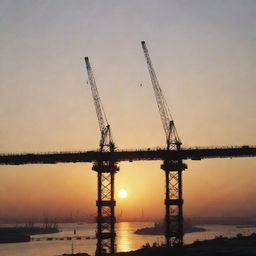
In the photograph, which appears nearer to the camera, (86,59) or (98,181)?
(98,181)

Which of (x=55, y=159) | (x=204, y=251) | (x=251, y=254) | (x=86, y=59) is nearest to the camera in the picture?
(x=251, y=254)

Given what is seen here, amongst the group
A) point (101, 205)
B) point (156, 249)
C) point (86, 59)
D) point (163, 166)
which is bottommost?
point (156, 249)

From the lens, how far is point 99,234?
377 ft

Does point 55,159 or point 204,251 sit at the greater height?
point 55,159

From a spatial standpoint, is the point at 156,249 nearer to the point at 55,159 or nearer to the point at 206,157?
the point at 206,157

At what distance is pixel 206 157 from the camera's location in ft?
398

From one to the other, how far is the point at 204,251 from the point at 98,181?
3195cm

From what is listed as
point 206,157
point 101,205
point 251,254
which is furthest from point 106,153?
point 251,254

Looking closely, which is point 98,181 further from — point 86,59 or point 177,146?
point 86,59

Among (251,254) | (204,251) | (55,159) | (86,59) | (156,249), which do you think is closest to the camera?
(251,254)

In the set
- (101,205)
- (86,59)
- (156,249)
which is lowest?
(156,249)

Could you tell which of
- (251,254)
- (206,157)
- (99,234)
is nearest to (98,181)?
(99,234)

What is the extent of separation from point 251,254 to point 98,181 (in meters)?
42.9

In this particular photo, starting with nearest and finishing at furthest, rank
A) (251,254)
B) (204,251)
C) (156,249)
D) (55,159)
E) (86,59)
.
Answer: (251,254)
(204,251)
(156,249)
(55,159)
(86,59)
